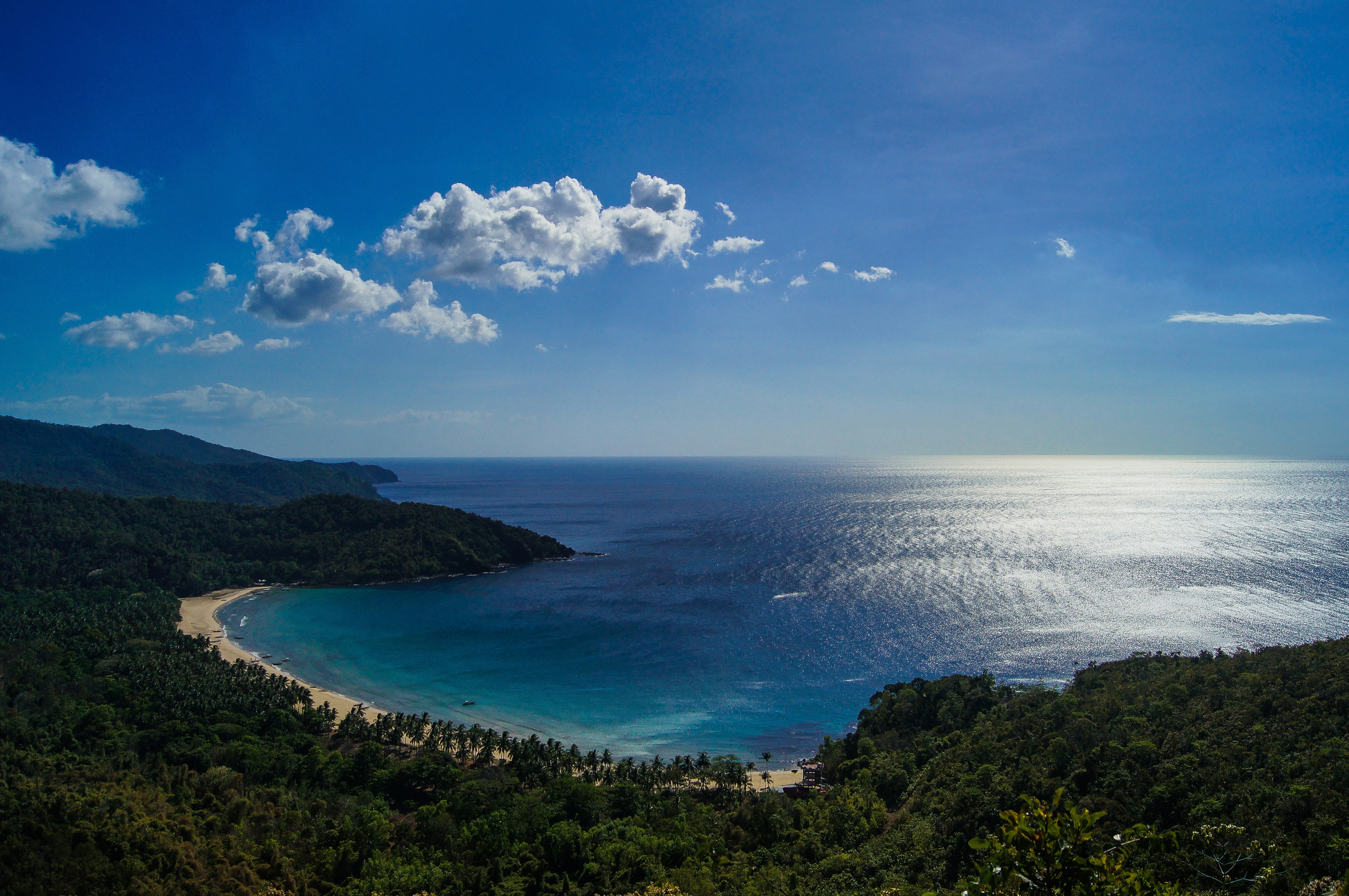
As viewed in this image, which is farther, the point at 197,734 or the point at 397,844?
the point at 197,734

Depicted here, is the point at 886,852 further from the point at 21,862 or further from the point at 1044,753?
the point at 21,862

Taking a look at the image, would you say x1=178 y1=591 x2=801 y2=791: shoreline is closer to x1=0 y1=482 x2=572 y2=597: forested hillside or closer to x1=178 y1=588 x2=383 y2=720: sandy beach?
x1=178 y1=588 x2=383 y2=720: sandy beach

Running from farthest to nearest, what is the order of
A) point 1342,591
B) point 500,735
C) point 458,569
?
1. point 458,569
2. point 1342,591
3. point 500,735

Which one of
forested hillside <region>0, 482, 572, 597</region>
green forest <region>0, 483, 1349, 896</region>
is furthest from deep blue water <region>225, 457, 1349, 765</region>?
green forest <region>0, 483, 1349, 896</region>

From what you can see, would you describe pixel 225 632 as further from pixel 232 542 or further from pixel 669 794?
pixel 669 794

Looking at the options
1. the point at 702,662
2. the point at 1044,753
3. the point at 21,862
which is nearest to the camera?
the point at 21,862

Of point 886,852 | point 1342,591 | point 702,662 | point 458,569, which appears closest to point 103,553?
point 458,569

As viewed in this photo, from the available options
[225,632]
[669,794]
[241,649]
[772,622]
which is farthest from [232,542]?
[669,794]

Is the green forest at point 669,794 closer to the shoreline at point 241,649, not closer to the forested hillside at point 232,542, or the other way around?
the shoreline at point 241,649
